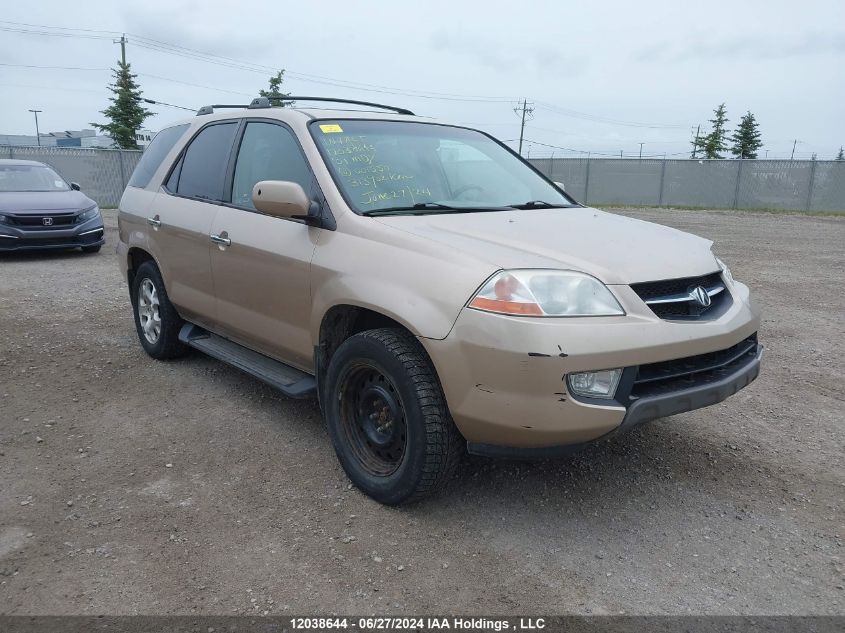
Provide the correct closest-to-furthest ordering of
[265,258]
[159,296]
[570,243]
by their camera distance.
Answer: [570,243], [265,258], [159,296]

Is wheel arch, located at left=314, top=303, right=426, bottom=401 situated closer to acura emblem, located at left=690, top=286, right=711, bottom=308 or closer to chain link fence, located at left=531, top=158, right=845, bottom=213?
acura emblem, located at left=690, top=286, right=711, bottom=308

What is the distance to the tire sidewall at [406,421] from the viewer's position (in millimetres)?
2895

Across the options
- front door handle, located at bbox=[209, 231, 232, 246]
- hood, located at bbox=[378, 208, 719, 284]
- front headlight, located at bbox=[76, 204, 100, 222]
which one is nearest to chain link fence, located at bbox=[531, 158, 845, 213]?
front headlight, located at bbox=[76, 204, 100, 222]

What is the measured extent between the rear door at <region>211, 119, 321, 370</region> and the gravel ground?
2.02ft

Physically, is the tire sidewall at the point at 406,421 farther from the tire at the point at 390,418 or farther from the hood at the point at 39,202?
the hood at the point at 39,202

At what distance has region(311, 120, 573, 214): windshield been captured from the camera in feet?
11.7

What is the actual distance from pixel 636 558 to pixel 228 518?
1.79m

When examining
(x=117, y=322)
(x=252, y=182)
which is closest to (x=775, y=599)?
(x=252, y=182)

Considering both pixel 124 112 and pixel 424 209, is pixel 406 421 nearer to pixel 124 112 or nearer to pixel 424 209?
pixel 424 209

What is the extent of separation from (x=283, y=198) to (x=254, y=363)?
1.22 metres

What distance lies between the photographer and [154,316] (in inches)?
209

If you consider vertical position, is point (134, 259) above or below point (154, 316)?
above

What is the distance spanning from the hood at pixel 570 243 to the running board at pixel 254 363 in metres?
1.05

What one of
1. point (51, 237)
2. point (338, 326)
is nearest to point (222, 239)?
point (338, 326)
